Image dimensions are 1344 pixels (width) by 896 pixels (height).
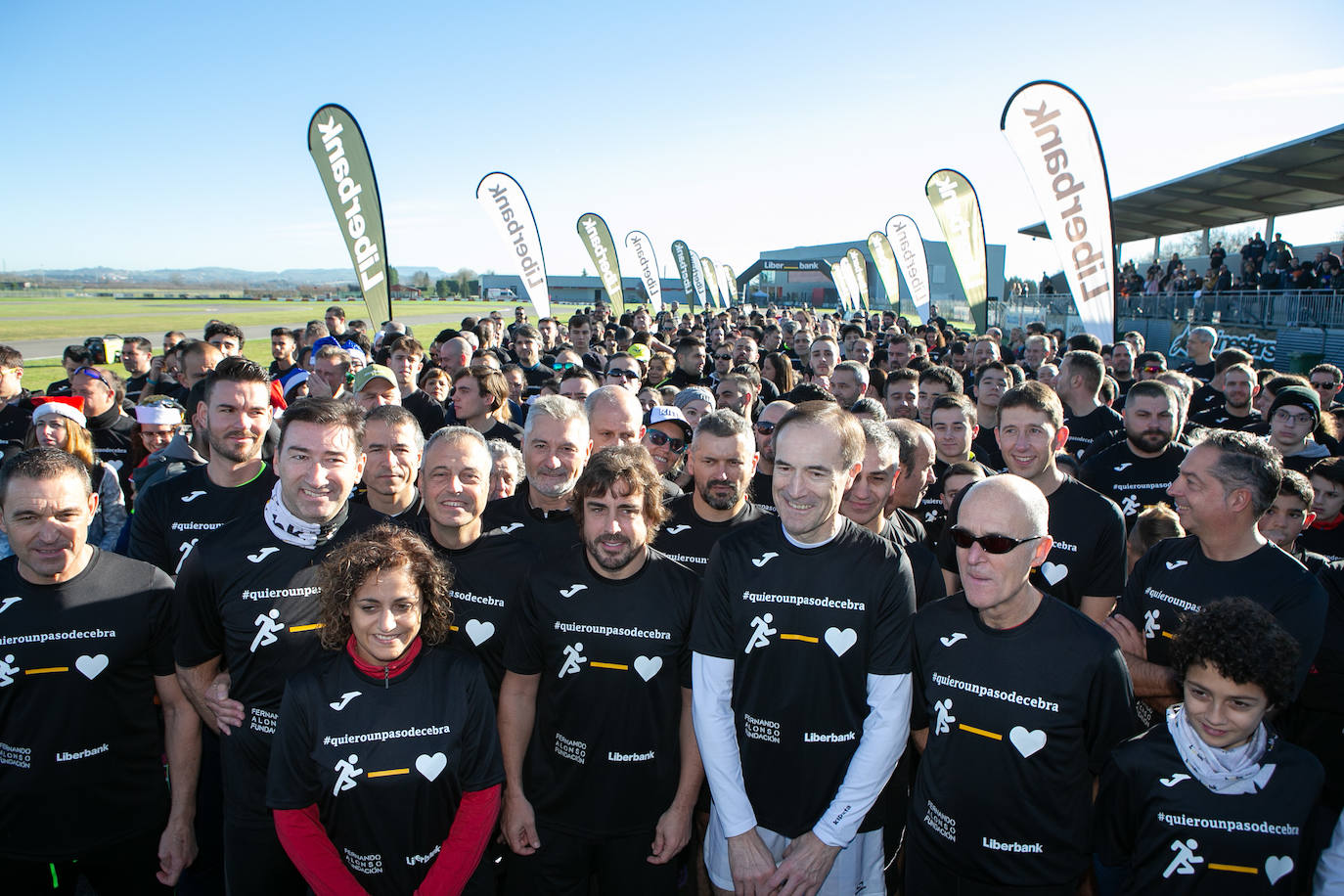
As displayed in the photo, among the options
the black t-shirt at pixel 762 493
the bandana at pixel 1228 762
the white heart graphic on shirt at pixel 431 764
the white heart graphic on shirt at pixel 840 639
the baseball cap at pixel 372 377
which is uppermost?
the baseball cap at pixel 372 377

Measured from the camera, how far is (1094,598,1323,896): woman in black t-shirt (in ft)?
8.14

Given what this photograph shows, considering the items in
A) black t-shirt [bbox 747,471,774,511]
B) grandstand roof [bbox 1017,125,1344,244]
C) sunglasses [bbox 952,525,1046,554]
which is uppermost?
grandstand roof [bbox 1017,125,1344,244]

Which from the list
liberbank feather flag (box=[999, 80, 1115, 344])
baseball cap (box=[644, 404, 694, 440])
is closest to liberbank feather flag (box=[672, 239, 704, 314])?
liberbank feather flag (box=[999, 80, 1115, 344])

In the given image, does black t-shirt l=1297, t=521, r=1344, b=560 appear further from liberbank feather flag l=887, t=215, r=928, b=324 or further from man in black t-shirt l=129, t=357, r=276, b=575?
liberbank feather flag l=887, t=215, r=928, b=324

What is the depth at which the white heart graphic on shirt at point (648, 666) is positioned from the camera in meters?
3.01

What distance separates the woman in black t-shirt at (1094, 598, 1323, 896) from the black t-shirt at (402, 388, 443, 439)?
→ 247 inches

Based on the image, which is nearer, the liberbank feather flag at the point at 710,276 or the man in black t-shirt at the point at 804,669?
the man in black t-shirt at the point at 804,669

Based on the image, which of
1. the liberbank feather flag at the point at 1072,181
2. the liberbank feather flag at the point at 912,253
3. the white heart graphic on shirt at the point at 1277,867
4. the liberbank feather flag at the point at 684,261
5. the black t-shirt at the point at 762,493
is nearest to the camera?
the white heart graphic on shirt at the point at 1277,867

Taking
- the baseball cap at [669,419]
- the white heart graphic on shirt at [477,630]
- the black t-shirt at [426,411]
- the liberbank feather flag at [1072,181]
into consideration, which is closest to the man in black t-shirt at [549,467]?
the white heart graphic on shirt at [477,630]

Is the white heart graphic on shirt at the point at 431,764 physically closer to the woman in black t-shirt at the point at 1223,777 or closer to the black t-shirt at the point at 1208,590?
the woman in black t-shirt at the point at 1223,777

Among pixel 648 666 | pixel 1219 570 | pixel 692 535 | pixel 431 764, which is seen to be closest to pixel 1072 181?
pixel 1219 570

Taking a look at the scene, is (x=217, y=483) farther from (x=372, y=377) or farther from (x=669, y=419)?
(x=669, y=419)

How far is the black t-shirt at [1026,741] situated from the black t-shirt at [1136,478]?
9.96 feet

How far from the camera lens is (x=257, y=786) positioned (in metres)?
3.01
